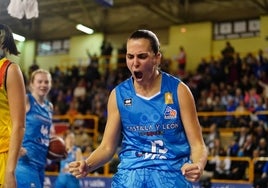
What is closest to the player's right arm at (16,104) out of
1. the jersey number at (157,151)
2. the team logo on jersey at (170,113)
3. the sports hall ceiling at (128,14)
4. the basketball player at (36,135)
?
the jersey number at (157,151)

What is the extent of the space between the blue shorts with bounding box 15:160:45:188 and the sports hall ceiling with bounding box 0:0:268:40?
14625 millimetres

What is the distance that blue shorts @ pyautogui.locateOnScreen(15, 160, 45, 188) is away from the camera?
595cm

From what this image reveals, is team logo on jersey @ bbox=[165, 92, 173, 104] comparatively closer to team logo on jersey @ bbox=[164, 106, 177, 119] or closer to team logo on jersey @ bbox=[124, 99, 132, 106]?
team logo on jersey @ bbox=[164, 106, 177, 119]

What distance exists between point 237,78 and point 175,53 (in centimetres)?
520

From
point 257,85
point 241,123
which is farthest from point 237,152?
point 257,85

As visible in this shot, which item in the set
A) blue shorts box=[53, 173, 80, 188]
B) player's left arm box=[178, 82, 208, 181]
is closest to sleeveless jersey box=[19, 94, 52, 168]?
player's left arm box=[178, 82, 208, 181]

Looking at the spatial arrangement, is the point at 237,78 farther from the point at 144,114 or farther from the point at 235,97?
the point at 144,114

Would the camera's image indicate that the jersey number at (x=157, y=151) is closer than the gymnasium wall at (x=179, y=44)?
Yes

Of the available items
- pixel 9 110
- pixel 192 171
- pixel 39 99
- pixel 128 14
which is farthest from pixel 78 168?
pixel 128 14

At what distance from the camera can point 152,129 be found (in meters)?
3.56

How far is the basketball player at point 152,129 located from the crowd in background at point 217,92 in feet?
28.8

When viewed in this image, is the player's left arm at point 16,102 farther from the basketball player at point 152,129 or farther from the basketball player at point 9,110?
the basketball player at point 152,129

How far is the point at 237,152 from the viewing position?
42.9 feet

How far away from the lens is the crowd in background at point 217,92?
1322 cm
